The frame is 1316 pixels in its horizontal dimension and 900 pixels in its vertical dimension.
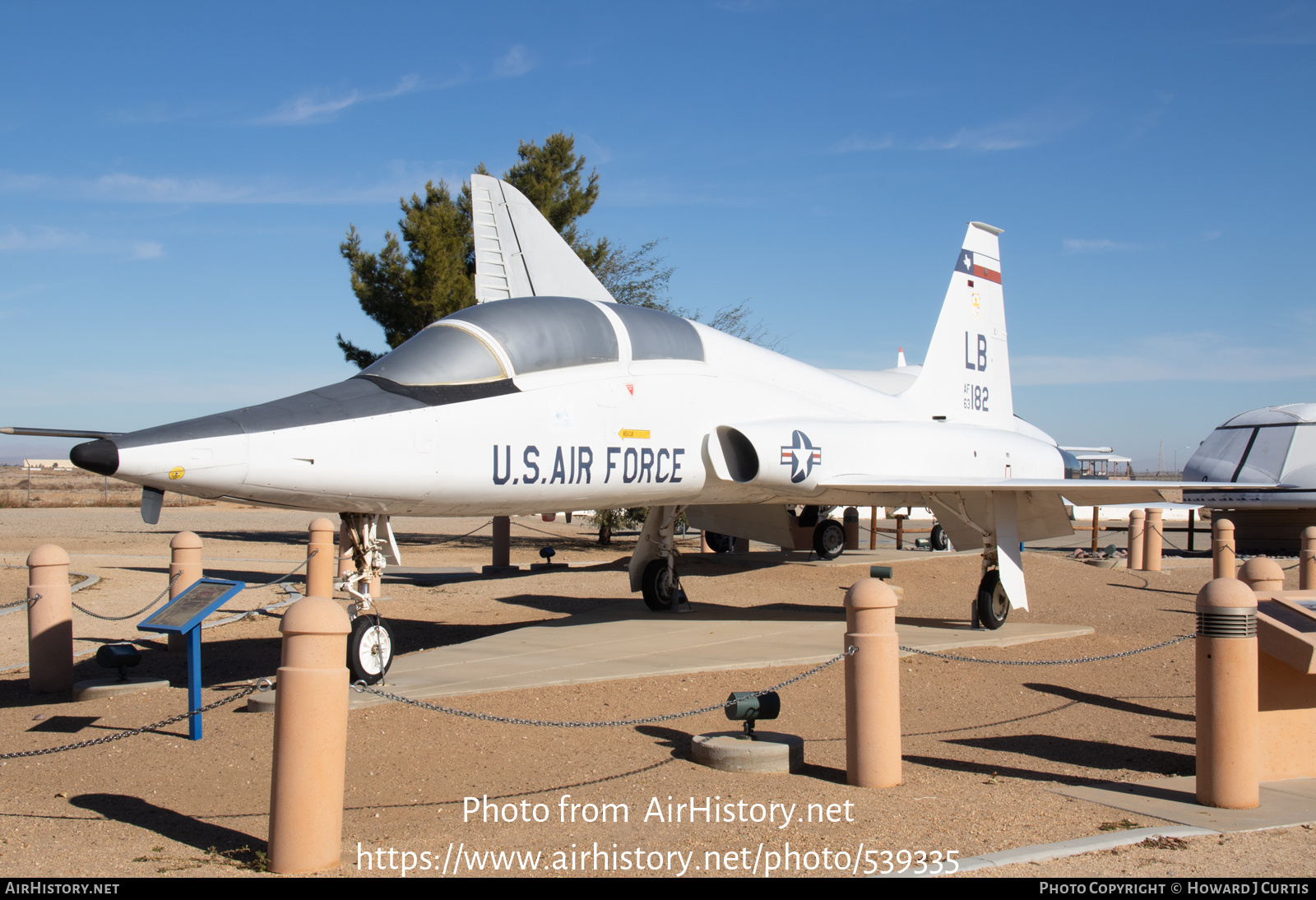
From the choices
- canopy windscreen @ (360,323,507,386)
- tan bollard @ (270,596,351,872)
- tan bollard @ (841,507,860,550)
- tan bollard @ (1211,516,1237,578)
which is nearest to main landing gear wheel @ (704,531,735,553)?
tan bollard @ (841,507,860,550)

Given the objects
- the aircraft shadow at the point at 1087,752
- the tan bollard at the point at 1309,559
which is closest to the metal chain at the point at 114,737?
the aircraft shadow at the point at 1087,752

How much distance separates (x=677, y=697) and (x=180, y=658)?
18.0 ft

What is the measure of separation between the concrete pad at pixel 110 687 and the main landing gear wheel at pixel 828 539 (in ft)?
40.0

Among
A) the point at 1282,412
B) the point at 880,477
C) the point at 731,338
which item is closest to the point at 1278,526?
the point at 1282,412

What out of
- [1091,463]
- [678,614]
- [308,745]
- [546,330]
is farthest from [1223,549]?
[1091,463]

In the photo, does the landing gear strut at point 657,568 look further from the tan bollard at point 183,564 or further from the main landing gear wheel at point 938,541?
the main landing gear wheel at point 938,541

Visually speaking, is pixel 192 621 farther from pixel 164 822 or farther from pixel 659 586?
pixel 659 586

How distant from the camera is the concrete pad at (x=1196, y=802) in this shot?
458cm

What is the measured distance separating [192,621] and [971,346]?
35.4 ft

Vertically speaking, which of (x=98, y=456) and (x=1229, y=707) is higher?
(x=98, y=456)

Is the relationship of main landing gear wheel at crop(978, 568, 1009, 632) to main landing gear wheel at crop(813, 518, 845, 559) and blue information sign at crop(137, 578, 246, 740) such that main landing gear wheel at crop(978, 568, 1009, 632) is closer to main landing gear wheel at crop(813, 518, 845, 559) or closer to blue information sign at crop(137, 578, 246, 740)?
blue information sign at crop(137, 578, 246, 740)

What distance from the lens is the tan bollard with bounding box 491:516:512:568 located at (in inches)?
685

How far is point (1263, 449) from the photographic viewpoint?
Result: 2378 centimetres

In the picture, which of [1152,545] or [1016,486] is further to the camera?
[1152,545]
